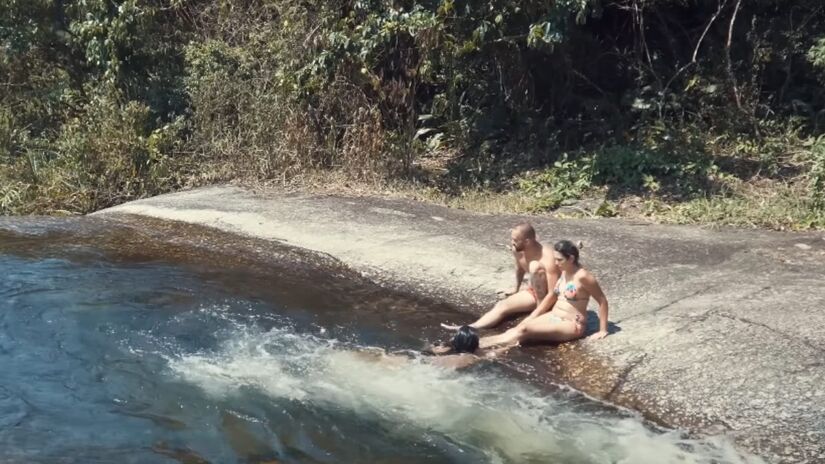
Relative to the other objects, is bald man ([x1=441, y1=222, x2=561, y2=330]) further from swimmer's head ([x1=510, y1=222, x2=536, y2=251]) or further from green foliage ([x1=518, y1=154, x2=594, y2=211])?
green foliage ([x1=518, y1=154, x2=594, y2=211])

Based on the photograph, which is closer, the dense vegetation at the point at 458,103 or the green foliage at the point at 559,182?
the green foliage at the point at 559,182

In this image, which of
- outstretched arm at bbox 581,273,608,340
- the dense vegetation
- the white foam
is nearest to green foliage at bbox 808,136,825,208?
the dense vegetation

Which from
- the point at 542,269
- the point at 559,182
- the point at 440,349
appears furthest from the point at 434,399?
the point at 559,182

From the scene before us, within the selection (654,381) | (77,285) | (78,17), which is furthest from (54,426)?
(78,17)

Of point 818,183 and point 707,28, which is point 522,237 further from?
point 707,28

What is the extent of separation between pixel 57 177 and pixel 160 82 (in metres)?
2.72

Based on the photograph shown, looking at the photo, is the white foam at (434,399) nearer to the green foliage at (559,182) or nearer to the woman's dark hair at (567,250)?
the woman's dark hair at (567,250)

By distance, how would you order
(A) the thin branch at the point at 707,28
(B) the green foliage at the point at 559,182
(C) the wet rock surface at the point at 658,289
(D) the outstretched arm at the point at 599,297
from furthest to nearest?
(A) the thin branch at the point at 707,28 < (B) the green foliage at the point at 559,182 < (D) the outstretched arm at the point at 599,297 < (C) the wet rock surface at the point at 658,289

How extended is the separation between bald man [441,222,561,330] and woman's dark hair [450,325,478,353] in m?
0.51

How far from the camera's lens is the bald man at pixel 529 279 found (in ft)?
26.0

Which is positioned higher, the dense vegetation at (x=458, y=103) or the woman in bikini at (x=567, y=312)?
the dense vegetation at (x=458, y=103)

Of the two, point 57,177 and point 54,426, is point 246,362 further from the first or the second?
point 57,177

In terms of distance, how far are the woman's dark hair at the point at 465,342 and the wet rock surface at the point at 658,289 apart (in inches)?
18.7

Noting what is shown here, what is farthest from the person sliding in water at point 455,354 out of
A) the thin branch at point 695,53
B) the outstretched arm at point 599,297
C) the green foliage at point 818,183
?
the thin branch at point 695,53
